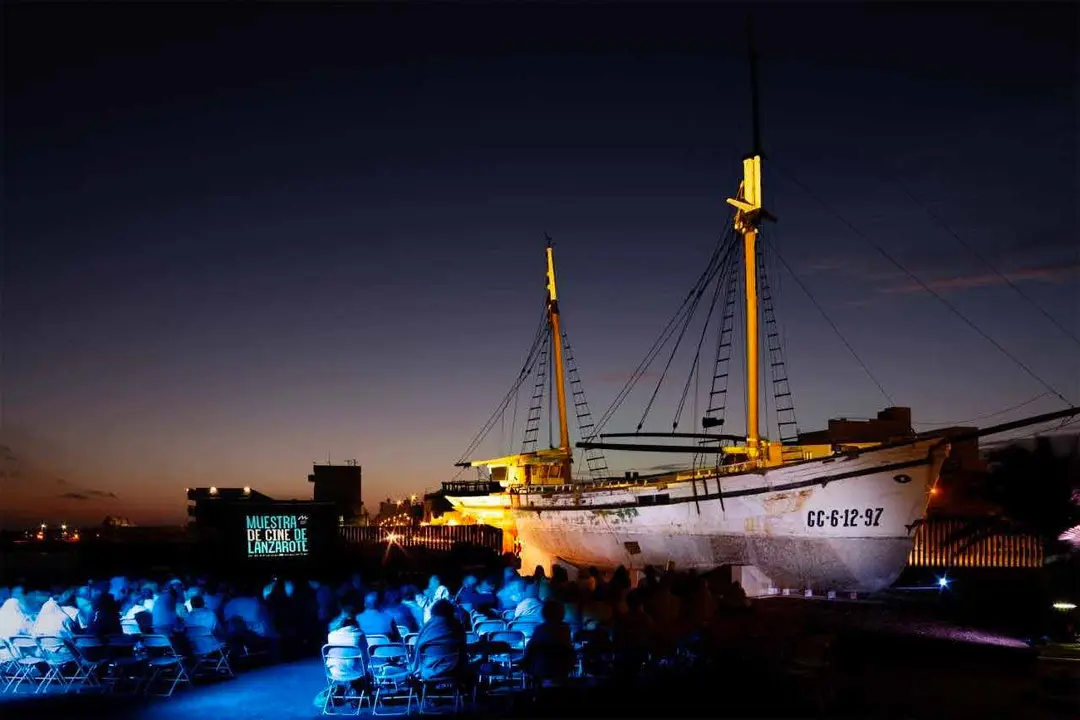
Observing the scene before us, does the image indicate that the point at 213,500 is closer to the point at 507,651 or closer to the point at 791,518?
the point at 791,518

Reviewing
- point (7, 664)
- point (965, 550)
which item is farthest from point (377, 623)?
point (965, 550)

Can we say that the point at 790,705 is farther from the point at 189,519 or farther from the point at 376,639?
the point at 189,519

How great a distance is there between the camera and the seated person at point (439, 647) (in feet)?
30.7

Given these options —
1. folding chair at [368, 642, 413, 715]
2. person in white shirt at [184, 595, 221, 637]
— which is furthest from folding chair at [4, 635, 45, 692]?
folding chair at [368, 642, 413, 715]

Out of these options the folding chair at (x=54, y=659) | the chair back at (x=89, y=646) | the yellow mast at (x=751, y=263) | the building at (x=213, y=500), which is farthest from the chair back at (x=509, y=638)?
the yellow mast at (x=751, y=263)

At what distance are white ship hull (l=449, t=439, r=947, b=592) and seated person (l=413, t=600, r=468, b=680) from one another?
51.4 feet

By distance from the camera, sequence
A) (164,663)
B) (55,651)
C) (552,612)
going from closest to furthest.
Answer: (552,612) → (55,651) → (164,663)

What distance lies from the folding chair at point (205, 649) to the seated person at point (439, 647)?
3.07 m

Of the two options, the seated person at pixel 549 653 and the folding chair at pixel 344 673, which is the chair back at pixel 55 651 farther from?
the seated person at pixel 549 653

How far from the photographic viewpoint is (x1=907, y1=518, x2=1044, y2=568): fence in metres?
24.9

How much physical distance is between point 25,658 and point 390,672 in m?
4.64

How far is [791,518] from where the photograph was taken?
24312 millimetres

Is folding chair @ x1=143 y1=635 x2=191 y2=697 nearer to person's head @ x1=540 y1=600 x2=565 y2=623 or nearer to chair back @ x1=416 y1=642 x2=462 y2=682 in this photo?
chair back @ x1=416 y1=642 x2=462 y2=682

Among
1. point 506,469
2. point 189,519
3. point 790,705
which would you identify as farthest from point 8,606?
point 189,519
